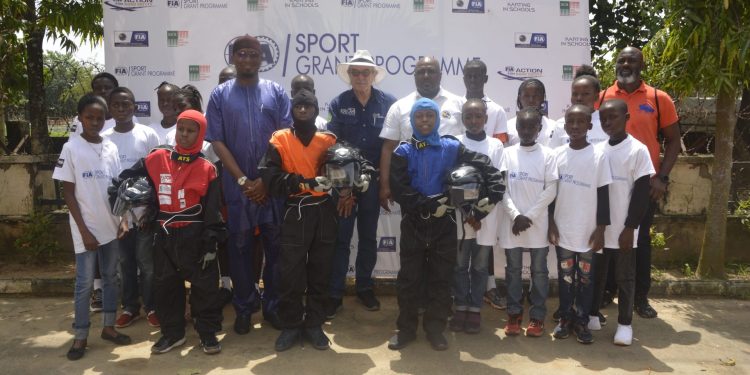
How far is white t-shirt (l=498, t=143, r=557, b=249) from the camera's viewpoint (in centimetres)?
420

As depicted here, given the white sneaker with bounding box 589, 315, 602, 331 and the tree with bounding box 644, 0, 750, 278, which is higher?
the tree with bounding box 644, 0, 750, 278

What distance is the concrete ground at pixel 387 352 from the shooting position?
Result: 150 inches

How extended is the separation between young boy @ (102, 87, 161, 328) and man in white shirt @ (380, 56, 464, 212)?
73.4 inches

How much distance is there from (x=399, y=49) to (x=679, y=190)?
3.38 m

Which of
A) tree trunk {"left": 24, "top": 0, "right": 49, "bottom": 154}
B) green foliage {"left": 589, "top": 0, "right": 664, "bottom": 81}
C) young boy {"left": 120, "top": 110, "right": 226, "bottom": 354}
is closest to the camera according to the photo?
young boy {"left": 120, "top": 110, "right": 226, "bottom": 354}

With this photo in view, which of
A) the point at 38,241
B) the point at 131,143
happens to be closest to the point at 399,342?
the point at 131,143

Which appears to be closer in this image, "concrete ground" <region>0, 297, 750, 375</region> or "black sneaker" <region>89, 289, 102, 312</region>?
"concrete ground" <region>0, 297, 750, 375</region>

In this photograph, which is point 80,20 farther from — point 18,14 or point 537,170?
point 537,170

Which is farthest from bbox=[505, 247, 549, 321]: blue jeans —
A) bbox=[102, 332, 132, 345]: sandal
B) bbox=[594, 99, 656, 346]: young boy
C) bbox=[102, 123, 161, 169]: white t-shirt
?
bbox=[102, 123, 161, 169]: white t-shirt

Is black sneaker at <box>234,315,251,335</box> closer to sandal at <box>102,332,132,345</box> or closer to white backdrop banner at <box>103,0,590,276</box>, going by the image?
sandal at <box>102,332,132,345</box>

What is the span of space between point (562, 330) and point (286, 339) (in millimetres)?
2058

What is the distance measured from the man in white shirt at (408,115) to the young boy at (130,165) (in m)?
1.86

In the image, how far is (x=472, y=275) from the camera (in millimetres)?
4453

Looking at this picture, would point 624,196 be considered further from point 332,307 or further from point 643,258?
point 332,307
